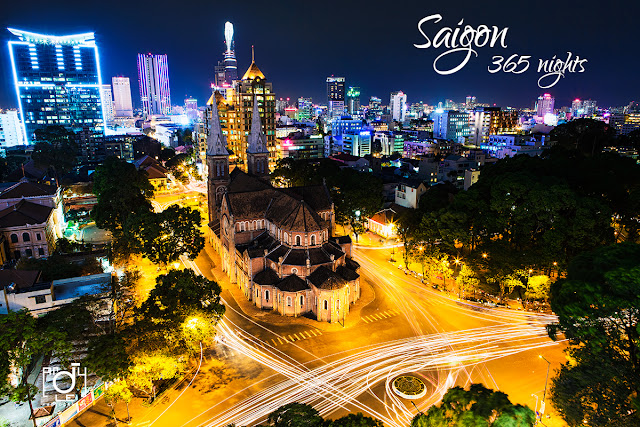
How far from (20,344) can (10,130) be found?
161m

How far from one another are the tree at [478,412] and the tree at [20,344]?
2465 centimetres

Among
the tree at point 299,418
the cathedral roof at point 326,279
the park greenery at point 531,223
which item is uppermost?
the park greenery at point 531,223

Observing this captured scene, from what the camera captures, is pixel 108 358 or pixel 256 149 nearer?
pixel 108 358

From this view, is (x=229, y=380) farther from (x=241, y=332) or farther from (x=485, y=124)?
(x=485, y=124)

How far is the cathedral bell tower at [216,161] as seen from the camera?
65875 mm

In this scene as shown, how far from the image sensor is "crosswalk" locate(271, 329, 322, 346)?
3975cm

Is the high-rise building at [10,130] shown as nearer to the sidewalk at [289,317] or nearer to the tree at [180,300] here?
the sidewalk at [289,317]

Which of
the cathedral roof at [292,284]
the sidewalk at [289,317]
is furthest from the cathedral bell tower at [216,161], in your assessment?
the cathedral roof at [292,284]

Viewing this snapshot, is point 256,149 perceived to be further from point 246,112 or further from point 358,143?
point 358,143

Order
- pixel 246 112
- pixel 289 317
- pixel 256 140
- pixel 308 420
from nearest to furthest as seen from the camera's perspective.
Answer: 1. pixel 308 420
2. pixel 289 317
3. pixel 256 140
4. pixel 246 112

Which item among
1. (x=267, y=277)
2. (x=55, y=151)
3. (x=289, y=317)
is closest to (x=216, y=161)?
(x=267, y=277)

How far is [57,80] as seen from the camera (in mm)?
154125

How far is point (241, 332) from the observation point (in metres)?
41.4

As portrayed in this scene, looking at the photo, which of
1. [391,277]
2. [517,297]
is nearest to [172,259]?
[391,277]
